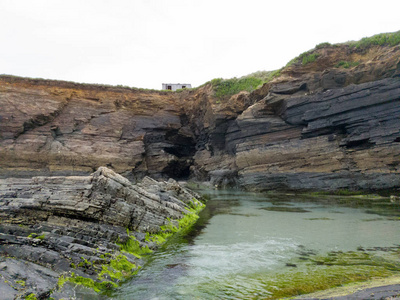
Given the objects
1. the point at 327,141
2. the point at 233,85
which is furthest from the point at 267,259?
the point at 233,85

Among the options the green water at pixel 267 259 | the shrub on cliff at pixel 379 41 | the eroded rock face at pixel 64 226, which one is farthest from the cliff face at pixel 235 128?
the eroded rock face at pixel 64 226

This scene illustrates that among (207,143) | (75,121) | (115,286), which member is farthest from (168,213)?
(75,121)

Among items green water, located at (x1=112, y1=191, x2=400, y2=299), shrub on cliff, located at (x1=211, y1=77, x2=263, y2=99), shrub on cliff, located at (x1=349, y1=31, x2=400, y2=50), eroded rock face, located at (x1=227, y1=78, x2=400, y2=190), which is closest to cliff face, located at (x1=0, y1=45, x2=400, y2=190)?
eroded rock face, located at (x1=227, y1=78, x2=400, y2=190)

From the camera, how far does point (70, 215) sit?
8594 millimetres

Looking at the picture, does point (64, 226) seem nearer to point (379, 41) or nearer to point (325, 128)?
point (325, 128)

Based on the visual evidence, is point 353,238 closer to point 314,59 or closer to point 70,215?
point 70,215

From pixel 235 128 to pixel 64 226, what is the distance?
3369 cm

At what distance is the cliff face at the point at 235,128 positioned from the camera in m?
25.5

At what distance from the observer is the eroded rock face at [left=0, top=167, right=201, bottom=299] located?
562cm

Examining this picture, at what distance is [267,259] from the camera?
26.2ft

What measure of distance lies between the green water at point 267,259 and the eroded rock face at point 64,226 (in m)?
1.27

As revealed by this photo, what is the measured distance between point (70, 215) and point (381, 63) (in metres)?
30.3

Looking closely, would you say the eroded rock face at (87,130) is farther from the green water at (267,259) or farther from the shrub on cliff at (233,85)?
the green water at (267,259)

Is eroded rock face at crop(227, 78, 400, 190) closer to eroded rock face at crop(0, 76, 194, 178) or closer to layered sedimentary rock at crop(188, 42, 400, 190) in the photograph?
layered sedimentary rock at crop(188, 42, 400, 190)
